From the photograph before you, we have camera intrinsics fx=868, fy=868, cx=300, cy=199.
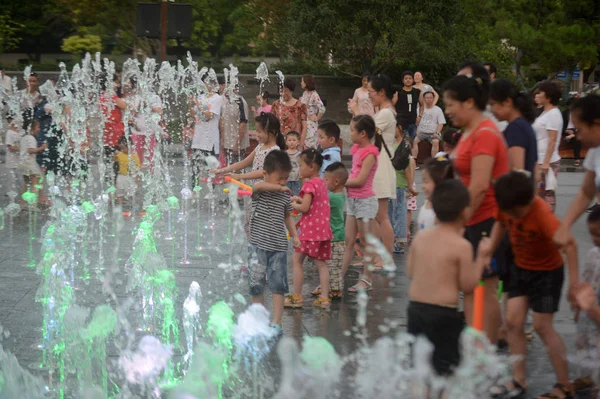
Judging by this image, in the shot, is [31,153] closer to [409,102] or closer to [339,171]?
[339,171]

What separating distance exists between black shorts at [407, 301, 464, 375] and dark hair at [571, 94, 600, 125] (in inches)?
61.6

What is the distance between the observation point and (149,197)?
12.7m

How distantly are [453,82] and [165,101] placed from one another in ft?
82.4

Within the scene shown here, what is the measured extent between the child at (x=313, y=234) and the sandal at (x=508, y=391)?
7.14 ft

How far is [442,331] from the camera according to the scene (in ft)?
13.6

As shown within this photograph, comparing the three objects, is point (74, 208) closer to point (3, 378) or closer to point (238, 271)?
point (238, 271)

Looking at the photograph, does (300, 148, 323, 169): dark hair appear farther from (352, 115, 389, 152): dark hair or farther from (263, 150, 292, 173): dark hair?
(263, 150, 292, 173): dark hair

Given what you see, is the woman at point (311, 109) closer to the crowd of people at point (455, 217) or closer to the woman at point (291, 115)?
the woman at point (291, 115)

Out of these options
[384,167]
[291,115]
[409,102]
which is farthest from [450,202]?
[409,102]

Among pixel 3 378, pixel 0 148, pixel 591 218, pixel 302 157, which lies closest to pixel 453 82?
pixel 591 218

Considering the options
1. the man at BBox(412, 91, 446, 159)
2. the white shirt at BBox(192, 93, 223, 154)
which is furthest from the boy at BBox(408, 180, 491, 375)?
the man at BBox(412, 91, 446, 159)

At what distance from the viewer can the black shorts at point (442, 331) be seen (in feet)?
13.6

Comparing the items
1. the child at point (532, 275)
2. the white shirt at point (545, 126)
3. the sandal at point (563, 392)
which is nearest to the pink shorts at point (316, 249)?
the child at point (532, 275)

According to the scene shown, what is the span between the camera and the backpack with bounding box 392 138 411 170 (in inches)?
349
